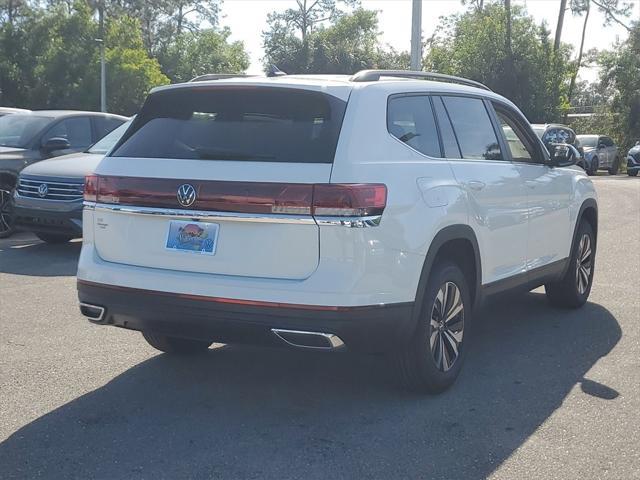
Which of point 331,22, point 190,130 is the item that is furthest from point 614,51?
point 190,130

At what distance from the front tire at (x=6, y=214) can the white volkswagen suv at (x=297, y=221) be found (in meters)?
6.68

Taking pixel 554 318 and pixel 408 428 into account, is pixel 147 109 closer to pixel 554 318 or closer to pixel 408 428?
pixel 408 428

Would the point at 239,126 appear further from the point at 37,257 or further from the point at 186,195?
the point at 37,257

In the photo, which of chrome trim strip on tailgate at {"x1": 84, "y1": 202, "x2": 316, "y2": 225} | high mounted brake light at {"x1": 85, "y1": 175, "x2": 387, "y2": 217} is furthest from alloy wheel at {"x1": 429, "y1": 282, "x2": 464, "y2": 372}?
chrome trim strip on tailgate at {"x1": 84, "y1": 202, "x2": 316, "y2": 225}

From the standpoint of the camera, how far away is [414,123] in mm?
4930

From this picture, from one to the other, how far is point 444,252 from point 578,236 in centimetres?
263

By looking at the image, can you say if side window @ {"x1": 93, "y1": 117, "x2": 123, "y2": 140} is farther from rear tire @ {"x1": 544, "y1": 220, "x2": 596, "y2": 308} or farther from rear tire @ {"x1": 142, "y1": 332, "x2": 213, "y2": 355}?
rear tire @ {"x1": 544, "y1": 220, "x2": 596, "y2": 308}

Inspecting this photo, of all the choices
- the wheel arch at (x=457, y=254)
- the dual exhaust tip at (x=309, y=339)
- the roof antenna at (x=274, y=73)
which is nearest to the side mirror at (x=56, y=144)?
the roof antenna at (x=274, y=73)

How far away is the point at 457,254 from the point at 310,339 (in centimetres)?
136

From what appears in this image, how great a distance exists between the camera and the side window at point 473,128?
213 inches

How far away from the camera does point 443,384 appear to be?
4.91 m

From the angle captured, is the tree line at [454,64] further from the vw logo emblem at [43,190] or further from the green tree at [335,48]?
the vw logo emblem at [43,190]

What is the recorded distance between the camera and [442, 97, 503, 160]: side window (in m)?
5.41

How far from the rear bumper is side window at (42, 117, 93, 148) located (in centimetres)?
754
